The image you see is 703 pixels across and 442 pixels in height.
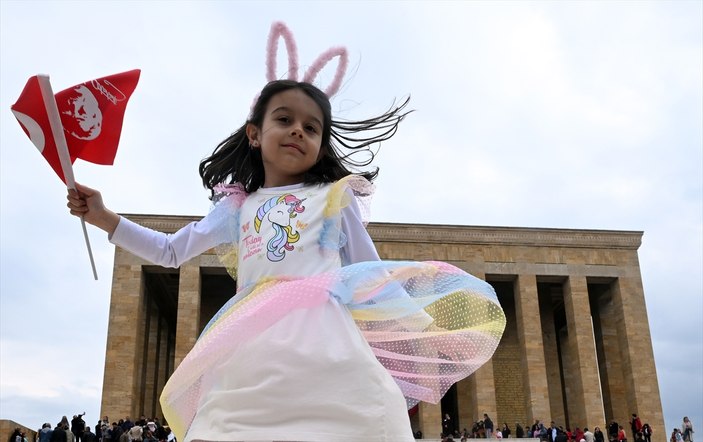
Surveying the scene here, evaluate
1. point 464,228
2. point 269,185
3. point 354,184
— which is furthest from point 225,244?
point 464,228

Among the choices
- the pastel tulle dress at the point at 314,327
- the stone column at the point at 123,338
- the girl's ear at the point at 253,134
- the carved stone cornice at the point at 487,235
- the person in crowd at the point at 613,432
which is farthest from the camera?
the carved stone cornice at the point at 487,235

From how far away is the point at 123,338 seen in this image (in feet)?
80.8

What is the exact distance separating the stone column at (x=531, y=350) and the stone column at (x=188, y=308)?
11.9m

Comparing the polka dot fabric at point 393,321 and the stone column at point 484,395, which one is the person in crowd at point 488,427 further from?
the polka dot fabric at point 393,321

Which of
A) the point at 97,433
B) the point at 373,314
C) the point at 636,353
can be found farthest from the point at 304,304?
the point at 636,353

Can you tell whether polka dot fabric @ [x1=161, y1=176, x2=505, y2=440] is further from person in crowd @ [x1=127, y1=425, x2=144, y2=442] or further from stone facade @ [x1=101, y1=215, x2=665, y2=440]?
stone facade @ [x1=101, y1=215, x2=665, y2=440]

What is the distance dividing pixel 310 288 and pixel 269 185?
712mm

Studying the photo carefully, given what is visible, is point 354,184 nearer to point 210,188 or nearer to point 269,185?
point 269,185

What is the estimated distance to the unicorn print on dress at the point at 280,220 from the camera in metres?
2.50

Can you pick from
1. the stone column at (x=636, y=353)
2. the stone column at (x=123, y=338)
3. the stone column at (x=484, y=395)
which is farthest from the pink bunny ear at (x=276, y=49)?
the stone column at (x=636, y=353)

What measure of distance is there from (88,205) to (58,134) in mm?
276

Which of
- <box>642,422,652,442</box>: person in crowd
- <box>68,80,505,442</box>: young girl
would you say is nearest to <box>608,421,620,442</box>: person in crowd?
<box>642,422,652,442</box>: person in crowd

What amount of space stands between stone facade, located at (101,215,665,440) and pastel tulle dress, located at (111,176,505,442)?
22291 mm

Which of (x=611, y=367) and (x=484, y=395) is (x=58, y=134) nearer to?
(x=484, y=395)
